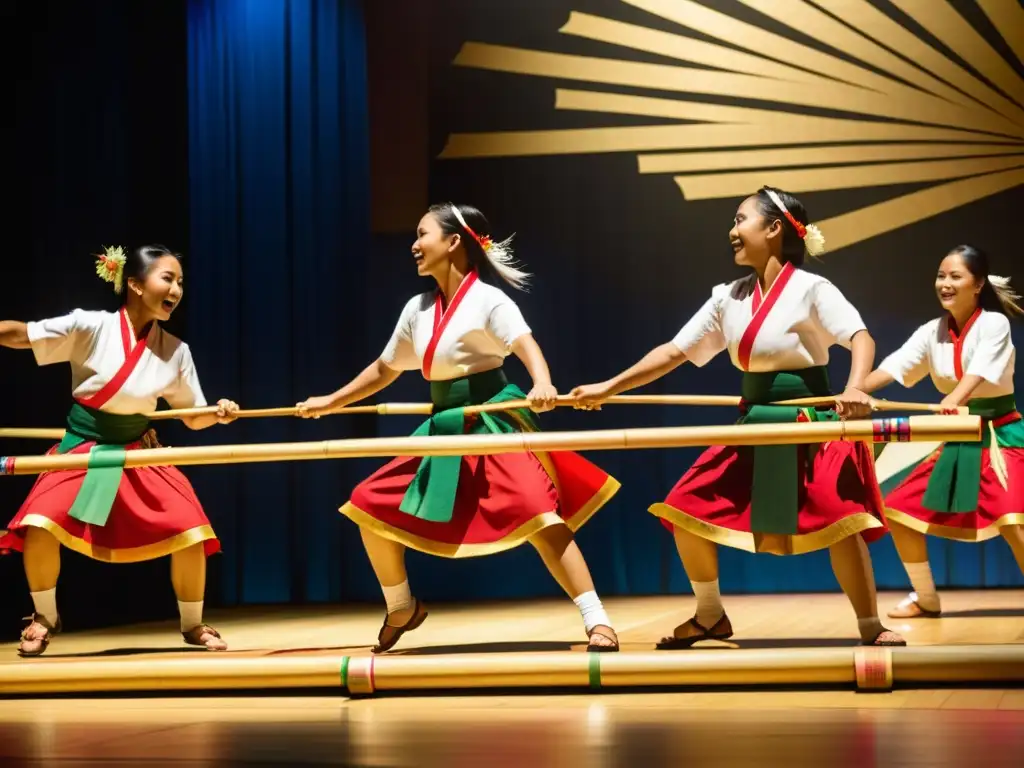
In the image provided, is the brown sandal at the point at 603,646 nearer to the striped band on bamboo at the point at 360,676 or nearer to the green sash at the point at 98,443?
the striped band on bamboo at the point at 360,676

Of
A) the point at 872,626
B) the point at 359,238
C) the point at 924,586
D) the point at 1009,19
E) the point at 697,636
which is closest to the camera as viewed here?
the point at 872,626

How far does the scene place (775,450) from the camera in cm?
301

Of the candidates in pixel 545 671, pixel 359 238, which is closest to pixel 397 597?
pixel 545 671

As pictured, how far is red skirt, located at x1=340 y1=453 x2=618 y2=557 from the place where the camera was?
3062mm

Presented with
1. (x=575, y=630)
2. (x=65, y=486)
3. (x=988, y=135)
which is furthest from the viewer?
(x=988, y=135)

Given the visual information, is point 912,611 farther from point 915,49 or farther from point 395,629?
point 915,49

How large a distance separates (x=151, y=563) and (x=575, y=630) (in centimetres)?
207

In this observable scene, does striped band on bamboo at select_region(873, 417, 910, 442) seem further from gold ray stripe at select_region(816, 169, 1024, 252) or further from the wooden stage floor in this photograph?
gold ray stripe at select_region(816, 169, 1024, 252)

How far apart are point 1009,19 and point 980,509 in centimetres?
213

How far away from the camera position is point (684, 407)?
208 inches

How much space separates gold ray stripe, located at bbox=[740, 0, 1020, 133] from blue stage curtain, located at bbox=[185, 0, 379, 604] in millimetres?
1696

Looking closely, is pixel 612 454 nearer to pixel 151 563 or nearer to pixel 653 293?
pixel 653 293

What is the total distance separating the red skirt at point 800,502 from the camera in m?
2.95

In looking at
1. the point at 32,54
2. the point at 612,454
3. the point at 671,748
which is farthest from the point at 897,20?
the point at 671,748
